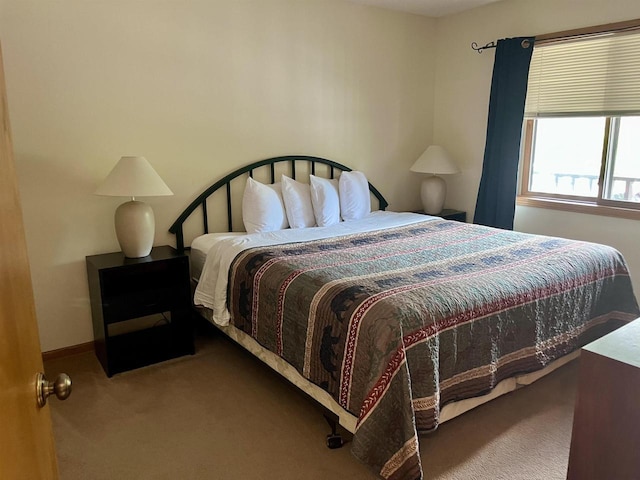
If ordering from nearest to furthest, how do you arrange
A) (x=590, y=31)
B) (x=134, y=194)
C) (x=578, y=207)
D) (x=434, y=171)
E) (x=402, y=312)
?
(x=402, y=312) < (x=134, y=194) < (x=590, y=31) < (x=578, y=207) < (x=434, y=171)

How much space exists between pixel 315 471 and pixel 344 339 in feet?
1.82

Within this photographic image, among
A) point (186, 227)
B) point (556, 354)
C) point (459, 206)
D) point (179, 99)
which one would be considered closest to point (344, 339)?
point (556, 354)

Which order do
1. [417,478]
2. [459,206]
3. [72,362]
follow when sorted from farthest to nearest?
[459,206]
[72,362]
[417,478]

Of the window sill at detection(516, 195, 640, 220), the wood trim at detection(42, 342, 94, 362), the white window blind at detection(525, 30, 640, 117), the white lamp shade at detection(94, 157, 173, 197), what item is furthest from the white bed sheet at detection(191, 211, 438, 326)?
the white window blind at detection(525, 30, 640, 117)

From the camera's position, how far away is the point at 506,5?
12.8ft

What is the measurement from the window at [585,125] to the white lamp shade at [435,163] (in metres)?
0.63

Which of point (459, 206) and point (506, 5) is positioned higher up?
point (506, 5)

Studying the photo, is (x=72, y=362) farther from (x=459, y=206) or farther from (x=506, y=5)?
(x=506, y=5)

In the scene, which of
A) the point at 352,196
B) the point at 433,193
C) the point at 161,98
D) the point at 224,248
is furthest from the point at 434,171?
the point at 161,98

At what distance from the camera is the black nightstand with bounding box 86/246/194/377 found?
2.71 metres

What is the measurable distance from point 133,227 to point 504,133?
297 centimetres

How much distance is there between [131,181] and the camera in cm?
265

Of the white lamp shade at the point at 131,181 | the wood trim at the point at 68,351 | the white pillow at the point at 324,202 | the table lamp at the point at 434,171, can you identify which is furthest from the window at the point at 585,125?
the wood trim at the point at 68,351

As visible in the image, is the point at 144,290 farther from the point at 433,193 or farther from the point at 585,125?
the point at 585,125
